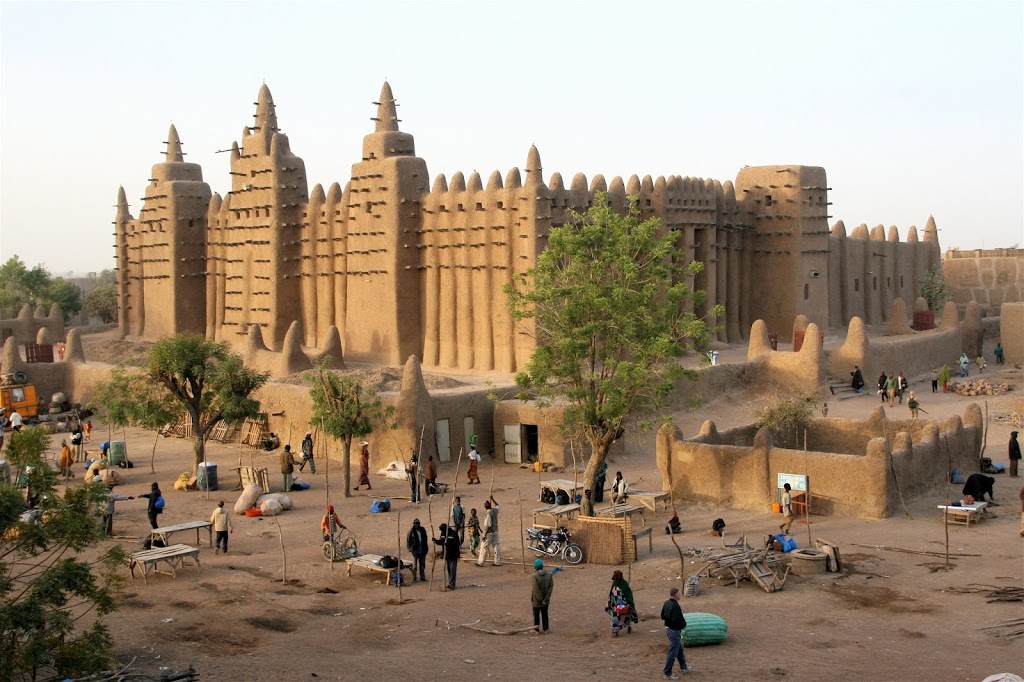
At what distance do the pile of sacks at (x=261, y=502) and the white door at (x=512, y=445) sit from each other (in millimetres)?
6527

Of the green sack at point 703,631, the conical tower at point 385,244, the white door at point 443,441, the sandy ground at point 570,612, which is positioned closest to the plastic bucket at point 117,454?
the sandy ground at point 570,612

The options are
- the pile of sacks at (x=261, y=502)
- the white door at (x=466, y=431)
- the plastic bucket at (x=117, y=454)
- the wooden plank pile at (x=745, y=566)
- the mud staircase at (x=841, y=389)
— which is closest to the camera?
→ the wooden plank pile at (x=745, y=566)

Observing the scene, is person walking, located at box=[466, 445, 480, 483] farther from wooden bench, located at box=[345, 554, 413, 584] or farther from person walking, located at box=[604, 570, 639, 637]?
person walking, located at box=[604, 570, 639, 637]

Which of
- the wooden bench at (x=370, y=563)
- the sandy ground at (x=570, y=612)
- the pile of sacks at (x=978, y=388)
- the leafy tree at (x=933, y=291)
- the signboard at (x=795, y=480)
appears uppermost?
the leafy tree at (x=933, y=291)

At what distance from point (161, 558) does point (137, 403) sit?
9365 mm

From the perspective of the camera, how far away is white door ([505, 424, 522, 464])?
2803cm

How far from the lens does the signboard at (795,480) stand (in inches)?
839

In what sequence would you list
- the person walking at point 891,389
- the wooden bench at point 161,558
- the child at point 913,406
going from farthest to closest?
the person walking at point 891,389
the child at point 913,406
the wooden bench at point 161,558

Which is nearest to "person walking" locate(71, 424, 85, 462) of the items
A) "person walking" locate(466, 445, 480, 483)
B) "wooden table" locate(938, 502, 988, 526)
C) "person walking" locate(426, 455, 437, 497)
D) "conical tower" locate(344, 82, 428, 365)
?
"person walking" locate(426, 455, 437, 497)

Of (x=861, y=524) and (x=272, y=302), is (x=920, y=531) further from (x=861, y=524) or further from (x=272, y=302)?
(x=272, y=302)

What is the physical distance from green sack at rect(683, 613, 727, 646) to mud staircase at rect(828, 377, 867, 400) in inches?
819

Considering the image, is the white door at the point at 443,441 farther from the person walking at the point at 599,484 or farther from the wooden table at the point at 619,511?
the wooden table at the point at 619,511

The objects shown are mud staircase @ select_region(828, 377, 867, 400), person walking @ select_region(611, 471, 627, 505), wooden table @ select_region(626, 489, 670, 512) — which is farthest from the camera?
mud staircase @ select_region(828, 377, 867, 400)

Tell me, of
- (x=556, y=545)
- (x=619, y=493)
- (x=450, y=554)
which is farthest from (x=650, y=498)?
(x=450, y=554)
